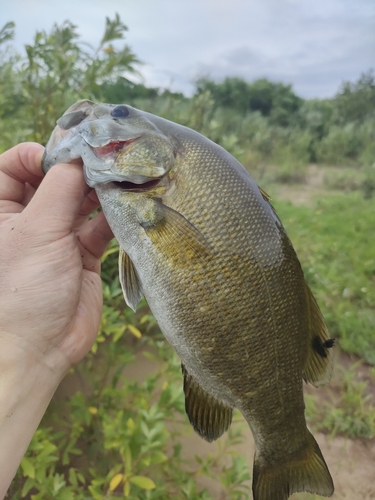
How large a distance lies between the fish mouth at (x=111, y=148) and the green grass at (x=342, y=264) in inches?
106

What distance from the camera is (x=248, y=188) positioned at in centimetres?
121

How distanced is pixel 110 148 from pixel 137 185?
0.49ft

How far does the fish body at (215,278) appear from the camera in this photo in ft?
3.78

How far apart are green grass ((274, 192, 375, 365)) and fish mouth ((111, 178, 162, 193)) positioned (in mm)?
2610

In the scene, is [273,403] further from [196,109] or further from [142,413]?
[196,109]

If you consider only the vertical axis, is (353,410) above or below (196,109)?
below

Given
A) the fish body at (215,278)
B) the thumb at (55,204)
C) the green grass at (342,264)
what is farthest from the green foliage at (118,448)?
the green grass at (342,264)

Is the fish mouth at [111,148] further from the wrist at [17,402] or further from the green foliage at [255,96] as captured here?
the green foliage at [255,96]

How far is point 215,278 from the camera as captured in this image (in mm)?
1145

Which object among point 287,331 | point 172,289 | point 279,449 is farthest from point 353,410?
point 172,289

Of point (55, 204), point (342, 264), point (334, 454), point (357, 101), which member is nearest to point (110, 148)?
point (55, 204)

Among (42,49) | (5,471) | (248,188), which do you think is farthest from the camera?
(42,49)

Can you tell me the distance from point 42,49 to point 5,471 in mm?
2454

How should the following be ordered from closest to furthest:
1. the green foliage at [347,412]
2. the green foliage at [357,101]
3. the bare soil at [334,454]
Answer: the bare soil at [334,454]
the green foliage at [347,412]
the green foliage at [357,101]
